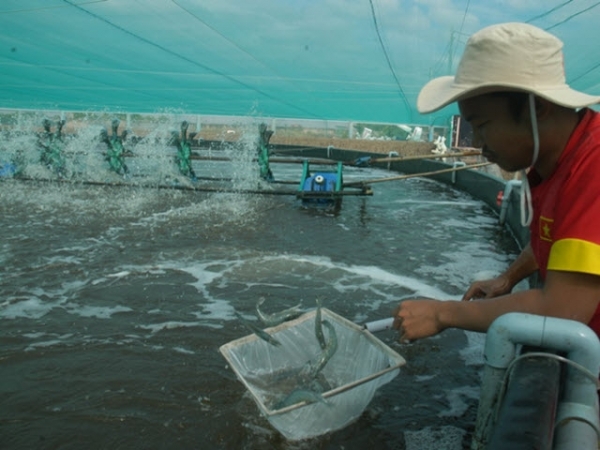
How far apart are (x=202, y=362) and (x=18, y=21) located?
11171mm

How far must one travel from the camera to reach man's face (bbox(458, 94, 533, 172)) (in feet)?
5.00

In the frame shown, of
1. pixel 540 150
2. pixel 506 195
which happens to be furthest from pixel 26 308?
pixel 506 195

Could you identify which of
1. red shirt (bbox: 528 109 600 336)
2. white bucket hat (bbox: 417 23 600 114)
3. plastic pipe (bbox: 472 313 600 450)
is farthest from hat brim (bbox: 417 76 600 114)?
plastic pipe (bbox: 472 313 600 450)

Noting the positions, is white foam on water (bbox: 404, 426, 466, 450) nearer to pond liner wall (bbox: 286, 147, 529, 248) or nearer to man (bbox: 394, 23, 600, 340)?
man (bbox: 394, 23, 600, 340)

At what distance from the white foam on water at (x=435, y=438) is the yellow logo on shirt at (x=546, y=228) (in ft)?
4.49

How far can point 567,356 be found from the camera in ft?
3.68

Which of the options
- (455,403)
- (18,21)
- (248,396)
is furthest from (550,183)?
(18,21)

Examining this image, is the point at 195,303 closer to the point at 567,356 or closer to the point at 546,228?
the point at 546,228

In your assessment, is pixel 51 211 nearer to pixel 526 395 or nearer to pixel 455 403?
pixel 455 403

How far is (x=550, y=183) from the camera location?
1.61 m

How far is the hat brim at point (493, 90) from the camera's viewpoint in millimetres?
1395

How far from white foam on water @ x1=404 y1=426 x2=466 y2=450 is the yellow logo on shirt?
1.37 metres

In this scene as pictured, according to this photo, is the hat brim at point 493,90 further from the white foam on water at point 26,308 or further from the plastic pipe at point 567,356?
the white foam on water at point 26,308

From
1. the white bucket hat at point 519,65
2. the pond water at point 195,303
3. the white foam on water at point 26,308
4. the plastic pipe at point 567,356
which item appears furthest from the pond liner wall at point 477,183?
the white foam on water at point 26,308
